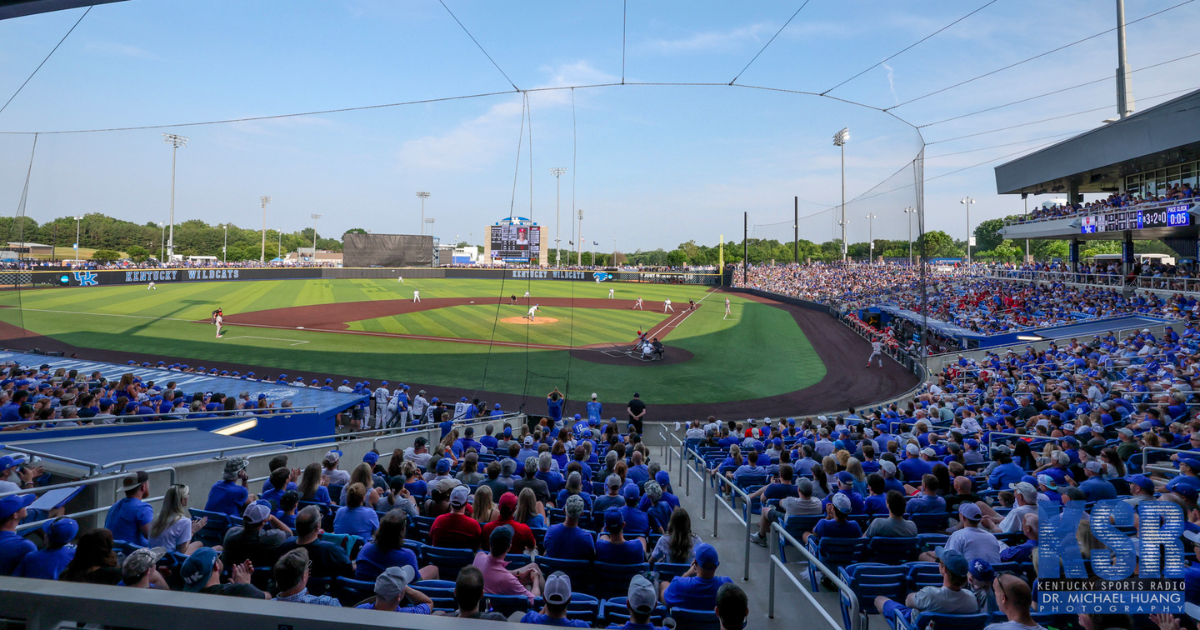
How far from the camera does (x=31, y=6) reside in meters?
3.69

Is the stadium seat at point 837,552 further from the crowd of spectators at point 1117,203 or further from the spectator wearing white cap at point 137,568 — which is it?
the crowd of spectators at point 1117,203

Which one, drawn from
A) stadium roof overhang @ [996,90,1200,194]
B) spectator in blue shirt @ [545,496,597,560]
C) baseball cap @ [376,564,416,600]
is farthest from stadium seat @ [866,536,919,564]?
stadium roof overhang @ [996,90,1200,194]

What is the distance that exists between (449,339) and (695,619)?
28.3m

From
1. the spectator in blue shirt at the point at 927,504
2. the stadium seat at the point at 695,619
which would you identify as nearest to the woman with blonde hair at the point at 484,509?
the stadium seat at the point at 695,619

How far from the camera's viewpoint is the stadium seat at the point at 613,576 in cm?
468

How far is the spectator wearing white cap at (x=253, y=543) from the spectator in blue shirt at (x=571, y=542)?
2082mm

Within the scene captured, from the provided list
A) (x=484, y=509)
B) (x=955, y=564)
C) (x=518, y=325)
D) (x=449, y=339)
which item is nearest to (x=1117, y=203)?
(x=518, y=325)

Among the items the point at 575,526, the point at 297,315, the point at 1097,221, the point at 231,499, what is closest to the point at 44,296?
the point at 297,315

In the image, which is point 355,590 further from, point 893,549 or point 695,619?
point 893,549

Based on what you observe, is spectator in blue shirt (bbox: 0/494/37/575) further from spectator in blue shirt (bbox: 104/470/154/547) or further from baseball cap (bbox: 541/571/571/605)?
baseball cap (bbox: 541/571/571/605)

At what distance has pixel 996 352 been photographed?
22.1 m

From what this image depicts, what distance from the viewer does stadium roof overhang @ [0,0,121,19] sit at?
3.54 metres

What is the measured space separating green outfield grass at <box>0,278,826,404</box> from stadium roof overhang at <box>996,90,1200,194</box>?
17.3 metres

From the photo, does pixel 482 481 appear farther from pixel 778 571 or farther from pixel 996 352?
pixel 996 352
